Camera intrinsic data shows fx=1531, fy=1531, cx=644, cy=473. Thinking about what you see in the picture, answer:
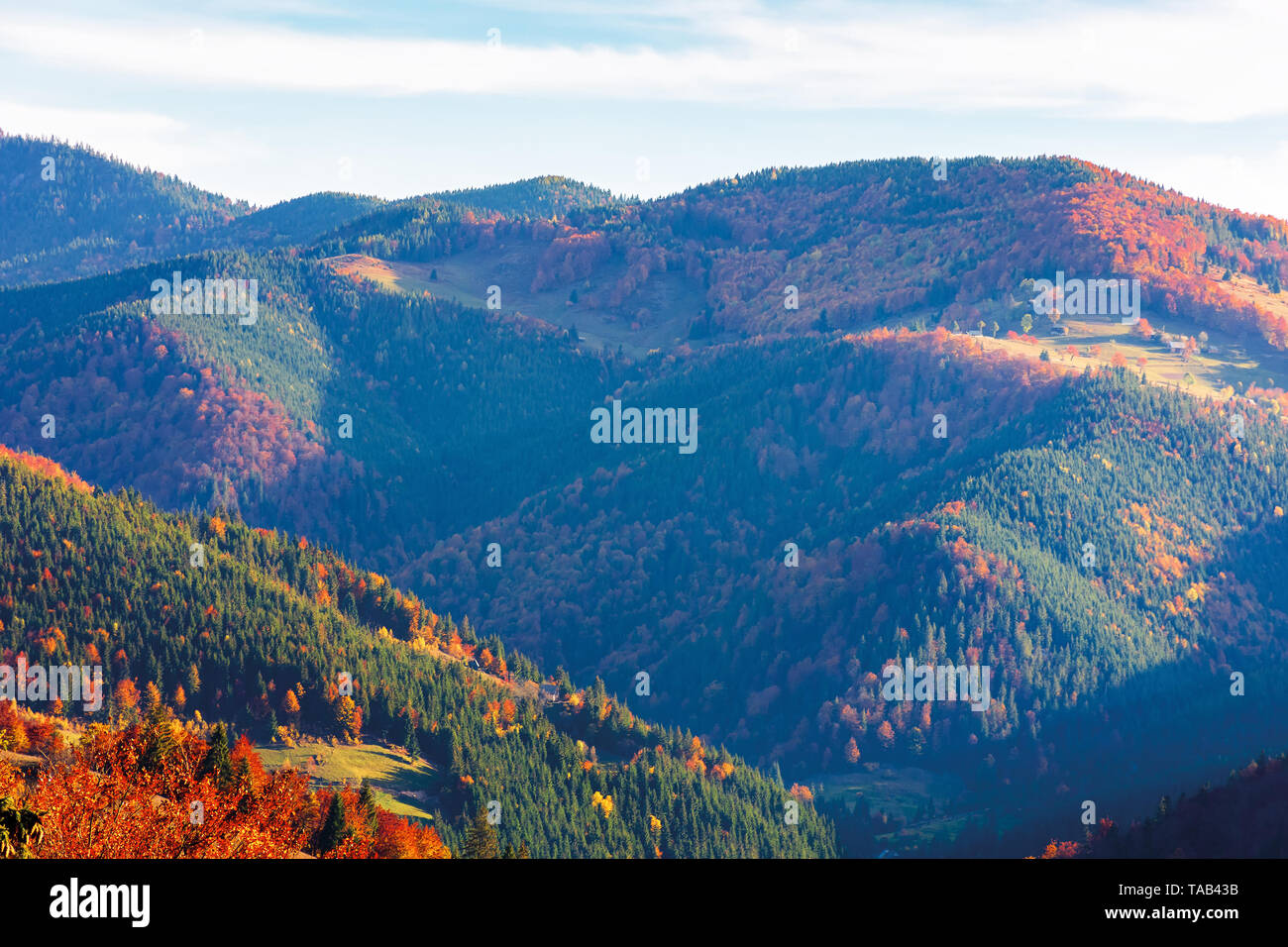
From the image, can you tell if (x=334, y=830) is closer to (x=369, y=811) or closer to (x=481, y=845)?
(x=369, y=811)

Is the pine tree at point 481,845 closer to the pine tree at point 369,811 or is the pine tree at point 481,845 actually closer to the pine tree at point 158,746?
the pine tree at point 369,811

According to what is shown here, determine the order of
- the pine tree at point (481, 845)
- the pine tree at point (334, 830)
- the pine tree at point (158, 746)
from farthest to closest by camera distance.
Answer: the pine tree at point (481, 845)
the pine tree at point (334, 830)
the pine tree at point (158, 746)

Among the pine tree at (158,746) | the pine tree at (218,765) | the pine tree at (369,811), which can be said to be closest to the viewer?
the pine tree at (158,746)

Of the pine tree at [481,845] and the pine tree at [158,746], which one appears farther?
the pine tree at [481,845]

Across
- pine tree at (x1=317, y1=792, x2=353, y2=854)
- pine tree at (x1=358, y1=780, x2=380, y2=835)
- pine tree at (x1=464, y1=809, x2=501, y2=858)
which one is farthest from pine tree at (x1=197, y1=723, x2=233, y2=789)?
pine tree at (x1=464, y1=809, x2=501, y2=858)

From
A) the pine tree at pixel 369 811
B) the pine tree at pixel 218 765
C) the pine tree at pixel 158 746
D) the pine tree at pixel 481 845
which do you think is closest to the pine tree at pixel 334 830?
the pine tree at pixel 218 765

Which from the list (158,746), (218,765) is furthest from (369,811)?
(158,746)

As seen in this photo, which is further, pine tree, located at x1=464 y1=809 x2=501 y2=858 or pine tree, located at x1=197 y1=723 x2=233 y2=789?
pine tree, located at x1=464 y1=809 x2=501 y2=858

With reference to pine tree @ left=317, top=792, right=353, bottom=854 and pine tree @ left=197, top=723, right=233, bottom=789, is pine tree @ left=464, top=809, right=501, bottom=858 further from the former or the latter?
pine tree @ left=197, top=723, right=233, bottom=789
